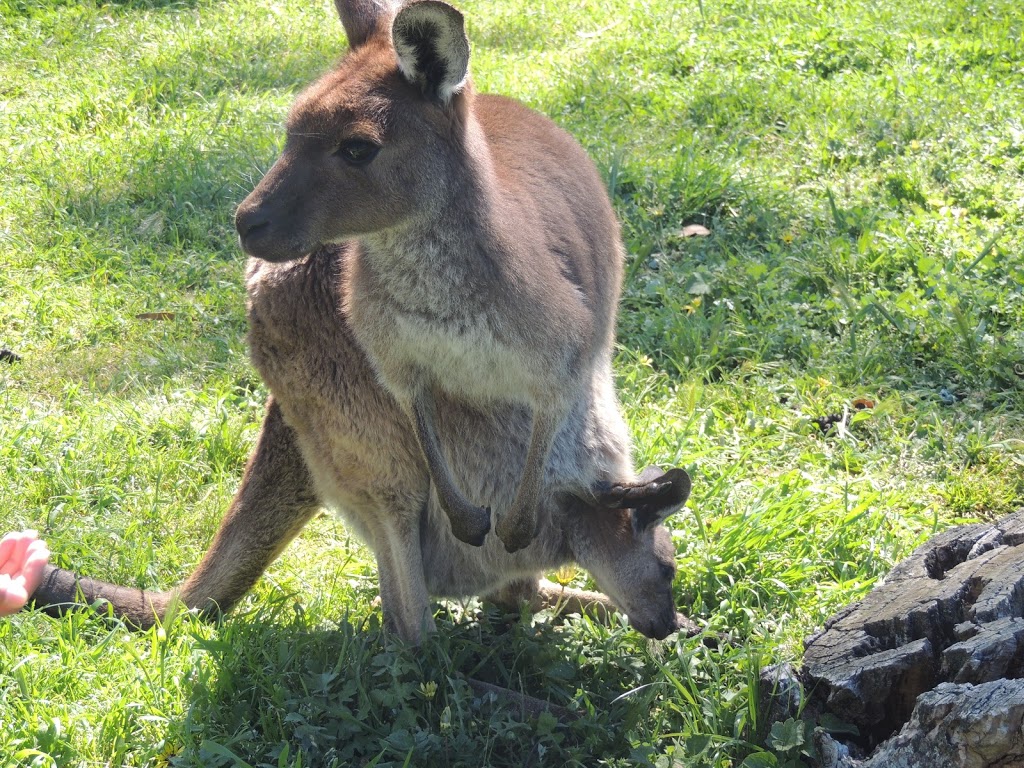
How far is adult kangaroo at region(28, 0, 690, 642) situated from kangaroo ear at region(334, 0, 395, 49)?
55 centimetres

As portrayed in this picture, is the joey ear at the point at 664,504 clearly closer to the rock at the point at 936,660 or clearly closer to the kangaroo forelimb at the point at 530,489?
the kangaroo forelimb at the point at 530,489

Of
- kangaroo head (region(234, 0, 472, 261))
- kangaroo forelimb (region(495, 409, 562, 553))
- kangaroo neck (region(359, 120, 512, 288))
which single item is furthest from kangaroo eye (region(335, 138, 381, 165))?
kangaroo forelimb (region(495, 409, 562, 553))

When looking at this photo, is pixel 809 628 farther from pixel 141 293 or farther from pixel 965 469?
pixel 141 293

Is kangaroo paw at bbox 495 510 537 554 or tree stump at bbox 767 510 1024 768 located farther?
kangaroo paw at bbox 495 510 537 554

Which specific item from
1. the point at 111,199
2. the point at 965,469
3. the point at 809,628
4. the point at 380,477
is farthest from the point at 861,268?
the point at 111,199

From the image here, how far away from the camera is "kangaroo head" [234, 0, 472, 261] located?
8.80 ft

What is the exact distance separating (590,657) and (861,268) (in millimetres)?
2392

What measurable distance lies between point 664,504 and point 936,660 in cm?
91

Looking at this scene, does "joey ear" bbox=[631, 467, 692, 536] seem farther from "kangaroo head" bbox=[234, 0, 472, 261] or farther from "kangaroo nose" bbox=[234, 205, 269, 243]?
"kangaroo nose" bbox=[234, 205, 269, 243]

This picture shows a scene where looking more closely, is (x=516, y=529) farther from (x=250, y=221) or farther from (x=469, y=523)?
(x=250, y=221)

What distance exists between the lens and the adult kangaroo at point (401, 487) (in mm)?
3180

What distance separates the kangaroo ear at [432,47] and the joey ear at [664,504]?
115cm

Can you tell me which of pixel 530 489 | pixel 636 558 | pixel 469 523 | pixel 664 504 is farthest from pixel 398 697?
pixel 664 504

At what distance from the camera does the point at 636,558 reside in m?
3.20
